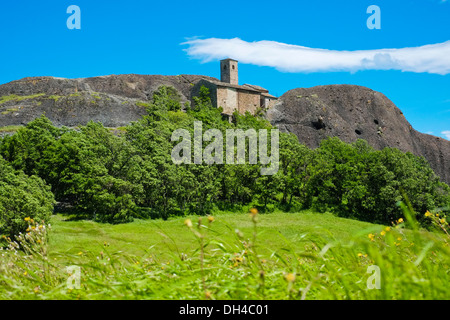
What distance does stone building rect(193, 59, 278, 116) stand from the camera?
236ft

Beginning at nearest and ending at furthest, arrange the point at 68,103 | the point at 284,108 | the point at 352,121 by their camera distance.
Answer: the point at 68,103 < the point at 284,108 < the point at 352,121

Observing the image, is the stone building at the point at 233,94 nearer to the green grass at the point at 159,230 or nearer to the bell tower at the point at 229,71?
the bell tower at the point at 229,71

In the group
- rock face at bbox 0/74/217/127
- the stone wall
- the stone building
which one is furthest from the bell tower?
rock face at bbox 0/74/217/127

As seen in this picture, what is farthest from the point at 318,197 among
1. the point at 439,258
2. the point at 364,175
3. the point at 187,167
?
the point at 439,258

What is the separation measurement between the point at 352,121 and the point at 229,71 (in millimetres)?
27636

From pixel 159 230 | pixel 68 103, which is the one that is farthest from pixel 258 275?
pixel 68 103

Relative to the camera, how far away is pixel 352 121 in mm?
82125

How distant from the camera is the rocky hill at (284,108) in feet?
207

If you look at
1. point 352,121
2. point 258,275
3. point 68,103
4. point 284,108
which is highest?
point 284,108

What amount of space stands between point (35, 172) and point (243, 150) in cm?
2583

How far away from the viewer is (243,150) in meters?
Result: 53.7

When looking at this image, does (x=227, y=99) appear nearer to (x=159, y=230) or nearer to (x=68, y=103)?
(x=68, y=103)

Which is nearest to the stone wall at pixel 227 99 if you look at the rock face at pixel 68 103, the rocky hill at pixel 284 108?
the rocky hill at pixel 284 108
